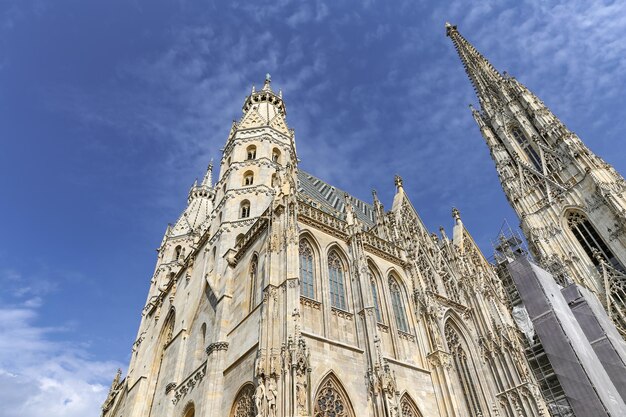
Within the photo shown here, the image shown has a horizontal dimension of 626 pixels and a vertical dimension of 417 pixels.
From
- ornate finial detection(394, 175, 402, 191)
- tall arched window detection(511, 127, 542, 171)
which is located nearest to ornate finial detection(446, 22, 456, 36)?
tall arched window detection(511, 127, 542, 171)

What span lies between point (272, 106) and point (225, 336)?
17.3 metres

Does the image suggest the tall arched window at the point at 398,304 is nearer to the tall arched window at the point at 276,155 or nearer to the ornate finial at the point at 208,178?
the tall arched window at the point at 276,155

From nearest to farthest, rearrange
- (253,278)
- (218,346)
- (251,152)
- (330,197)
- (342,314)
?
(342,314)
(218,346)
(253,278)
(251,152)
(330,197)

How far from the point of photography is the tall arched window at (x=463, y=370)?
17344 mm

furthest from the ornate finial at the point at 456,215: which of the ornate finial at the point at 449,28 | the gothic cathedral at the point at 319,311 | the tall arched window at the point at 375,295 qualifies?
the ornate finial at the point at 449,28

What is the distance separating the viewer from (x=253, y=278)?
647 inches

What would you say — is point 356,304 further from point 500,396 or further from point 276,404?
point 500,396

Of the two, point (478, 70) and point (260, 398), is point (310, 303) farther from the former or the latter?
point (478, 70)

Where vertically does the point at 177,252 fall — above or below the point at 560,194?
below

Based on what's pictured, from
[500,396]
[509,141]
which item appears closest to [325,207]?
[500,396]

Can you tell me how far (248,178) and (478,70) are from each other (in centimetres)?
4287

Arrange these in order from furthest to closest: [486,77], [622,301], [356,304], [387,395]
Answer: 1. [486,77]
2. [622,301]
3. [356,304]
4. [387,395]

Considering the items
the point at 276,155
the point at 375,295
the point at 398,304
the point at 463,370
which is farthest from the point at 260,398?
the point at 276,155

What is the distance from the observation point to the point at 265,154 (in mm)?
23938
